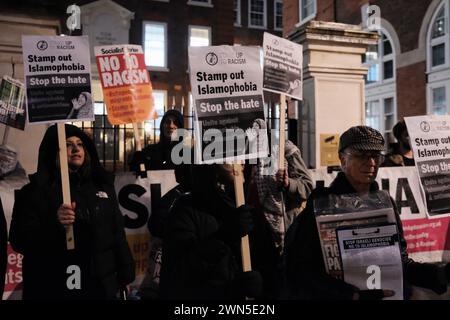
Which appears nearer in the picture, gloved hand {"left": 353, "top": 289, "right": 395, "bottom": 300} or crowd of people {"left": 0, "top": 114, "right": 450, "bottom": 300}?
gloved hand {"left": 353, "top": 289, "right": 395, "bottom": 300}

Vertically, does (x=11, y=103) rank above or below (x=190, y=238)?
above

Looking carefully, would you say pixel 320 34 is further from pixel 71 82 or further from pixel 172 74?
pixel 172 74

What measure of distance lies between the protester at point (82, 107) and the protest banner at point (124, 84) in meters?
1.52

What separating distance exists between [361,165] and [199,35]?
2244 cm

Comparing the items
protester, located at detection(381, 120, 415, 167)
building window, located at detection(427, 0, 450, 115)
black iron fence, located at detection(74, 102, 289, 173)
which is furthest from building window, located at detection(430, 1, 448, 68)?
protester, located at detection(381, 120, 415, 167)

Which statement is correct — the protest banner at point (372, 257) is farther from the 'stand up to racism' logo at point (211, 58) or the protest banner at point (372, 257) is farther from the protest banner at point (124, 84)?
the protest banner at point (124, 84)

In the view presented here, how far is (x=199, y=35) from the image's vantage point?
77.8 feet

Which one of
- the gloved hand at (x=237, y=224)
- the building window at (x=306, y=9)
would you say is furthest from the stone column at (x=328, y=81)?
the building window at (x=306, y=9)

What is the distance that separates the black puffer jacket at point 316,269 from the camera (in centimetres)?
221

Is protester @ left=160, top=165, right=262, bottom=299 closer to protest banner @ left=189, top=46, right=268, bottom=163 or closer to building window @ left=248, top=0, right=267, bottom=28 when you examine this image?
protest banner @ left=189, top=46, right=268, bottom=163

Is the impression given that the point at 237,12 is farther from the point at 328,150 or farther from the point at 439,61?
the point at 328,150

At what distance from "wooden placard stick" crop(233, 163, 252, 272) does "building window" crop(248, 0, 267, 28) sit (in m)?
25.4

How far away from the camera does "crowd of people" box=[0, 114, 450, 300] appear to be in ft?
7.72

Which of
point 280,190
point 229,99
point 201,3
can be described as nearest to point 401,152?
point 280,190
